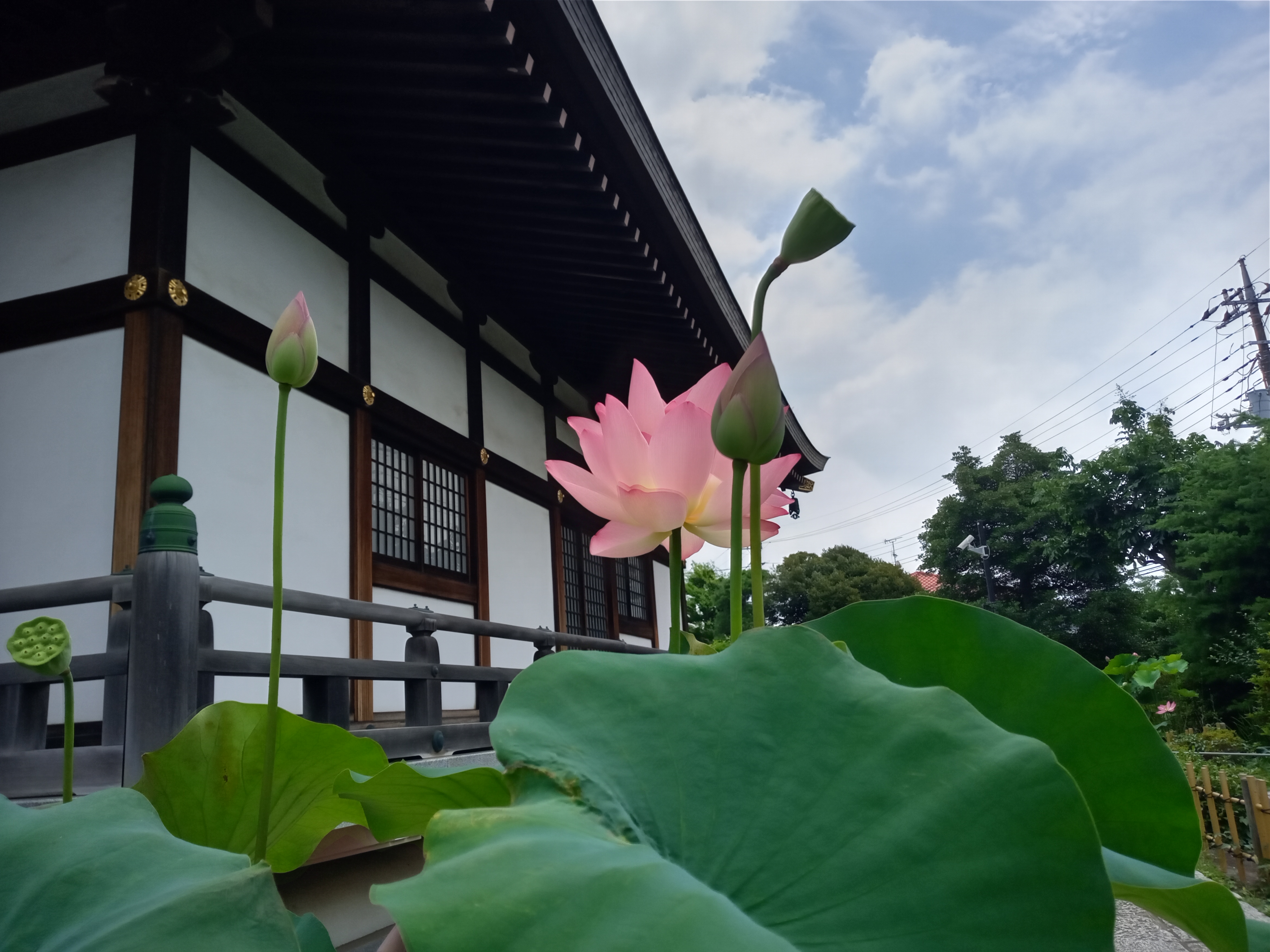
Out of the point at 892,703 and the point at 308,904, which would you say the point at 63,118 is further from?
the point at 892,703

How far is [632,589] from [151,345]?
438 cm

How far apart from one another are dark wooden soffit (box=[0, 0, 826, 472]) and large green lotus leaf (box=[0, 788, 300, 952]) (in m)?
2.21

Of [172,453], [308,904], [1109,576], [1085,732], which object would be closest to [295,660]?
[308,904]

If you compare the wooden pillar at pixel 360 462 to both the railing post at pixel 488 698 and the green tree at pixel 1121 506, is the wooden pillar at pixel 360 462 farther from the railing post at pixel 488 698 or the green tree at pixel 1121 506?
the green tree at pixel 1121 506

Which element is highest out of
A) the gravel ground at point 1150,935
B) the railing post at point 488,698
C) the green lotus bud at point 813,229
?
the green lotus bud at point 813,229

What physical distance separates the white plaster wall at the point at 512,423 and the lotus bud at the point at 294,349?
388 cm

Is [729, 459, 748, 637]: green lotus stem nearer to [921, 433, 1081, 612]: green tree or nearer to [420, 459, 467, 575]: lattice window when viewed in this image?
[420, 459, 467, 575]: lattice window

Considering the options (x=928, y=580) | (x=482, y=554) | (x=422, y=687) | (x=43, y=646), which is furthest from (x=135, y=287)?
(x=928, y=580)

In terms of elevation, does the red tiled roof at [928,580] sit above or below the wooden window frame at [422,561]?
above

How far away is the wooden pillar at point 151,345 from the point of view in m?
2.28

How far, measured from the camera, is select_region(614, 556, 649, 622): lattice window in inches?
238

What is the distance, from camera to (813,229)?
1.23 feet

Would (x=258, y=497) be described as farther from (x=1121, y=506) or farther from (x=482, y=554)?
(x=1121, y=506)

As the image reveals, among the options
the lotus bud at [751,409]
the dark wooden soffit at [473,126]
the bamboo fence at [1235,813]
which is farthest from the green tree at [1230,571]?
the lotus bud at [751,409]
